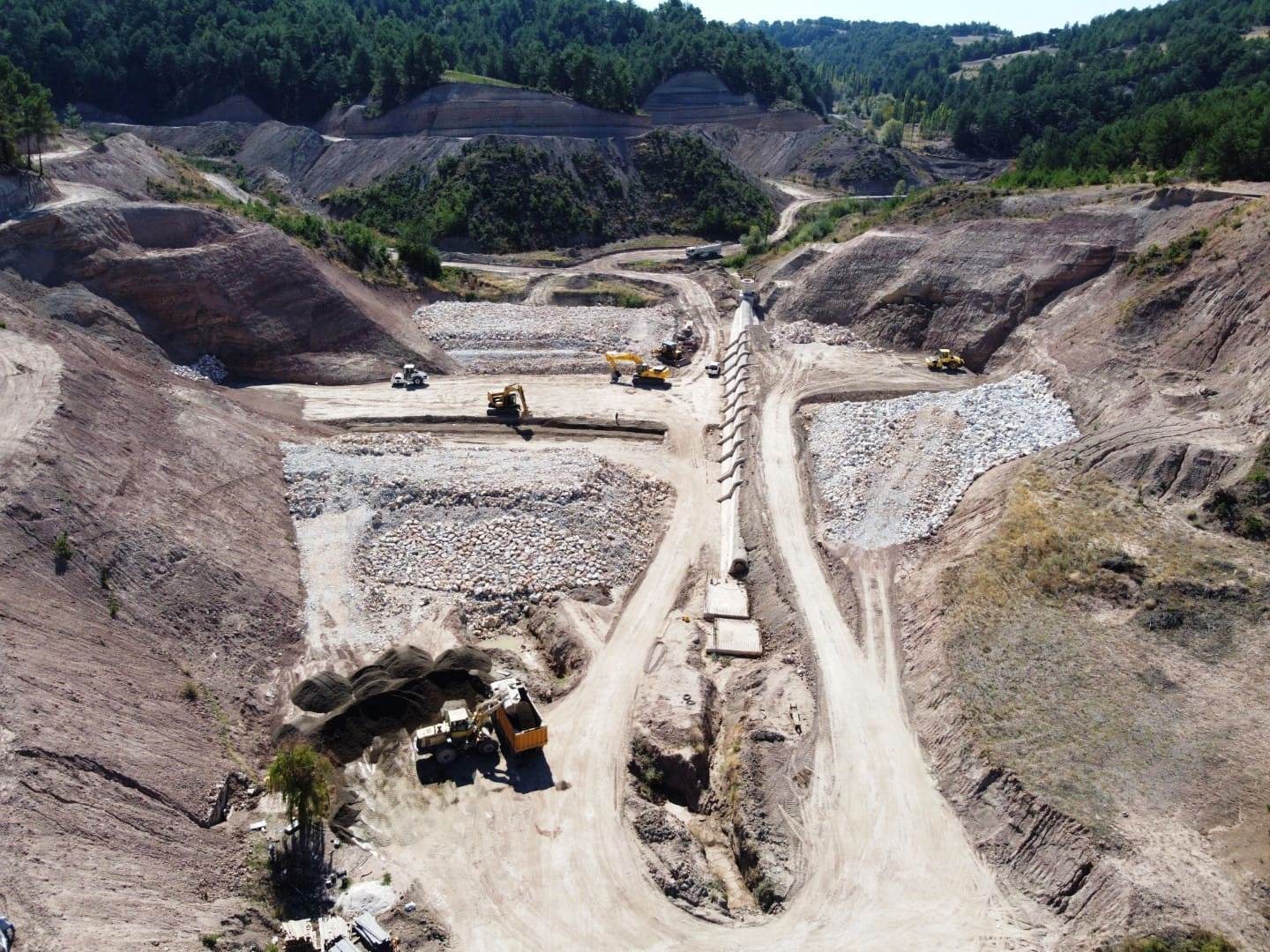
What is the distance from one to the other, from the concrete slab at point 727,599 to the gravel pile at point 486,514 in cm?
301

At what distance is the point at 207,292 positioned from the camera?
1731 inches

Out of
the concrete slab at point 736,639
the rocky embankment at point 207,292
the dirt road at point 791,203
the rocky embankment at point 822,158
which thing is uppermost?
the rocky embankment at point 822,158

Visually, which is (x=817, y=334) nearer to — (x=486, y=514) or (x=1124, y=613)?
(x=486, y=514)

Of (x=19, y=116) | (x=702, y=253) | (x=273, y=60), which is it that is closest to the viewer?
(x=19, y=116)

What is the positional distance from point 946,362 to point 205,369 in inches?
1426

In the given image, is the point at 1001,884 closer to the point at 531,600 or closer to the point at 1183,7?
the point at 531,600

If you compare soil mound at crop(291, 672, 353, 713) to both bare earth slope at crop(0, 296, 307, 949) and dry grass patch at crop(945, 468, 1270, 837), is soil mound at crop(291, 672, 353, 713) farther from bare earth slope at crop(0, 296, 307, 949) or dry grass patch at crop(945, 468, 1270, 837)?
dry grass patch at crop(945, 468, 1270, 837)

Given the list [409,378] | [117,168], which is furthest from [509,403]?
[117,168]

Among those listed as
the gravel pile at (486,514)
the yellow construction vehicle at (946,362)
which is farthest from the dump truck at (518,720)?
the yellow construction vehicle at (946,362)

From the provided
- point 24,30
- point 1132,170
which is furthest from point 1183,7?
point 24,30

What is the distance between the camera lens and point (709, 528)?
35.1 m

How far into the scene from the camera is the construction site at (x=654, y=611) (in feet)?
62.8

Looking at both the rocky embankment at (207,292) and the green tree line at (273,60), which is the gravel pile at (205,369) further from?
the green tree line at (273,60)

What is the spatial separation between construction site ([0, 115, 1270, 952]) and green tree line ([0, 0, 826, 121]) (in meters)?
50.1
